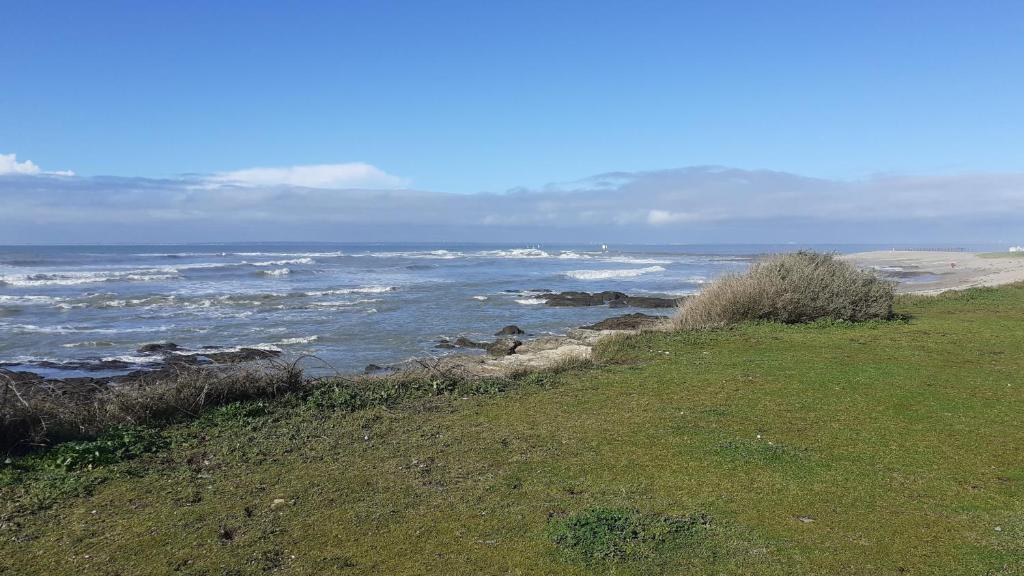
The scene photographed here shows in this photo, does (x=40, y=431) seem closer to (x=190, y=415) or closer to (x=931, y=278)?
(x=190, y=415)

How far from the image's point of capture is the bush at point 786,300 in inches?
640

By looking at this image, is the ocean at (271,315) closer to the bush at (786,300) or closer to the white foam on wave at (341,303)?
the white foam on wave at (341,303)

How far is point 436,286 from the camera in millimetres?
42344

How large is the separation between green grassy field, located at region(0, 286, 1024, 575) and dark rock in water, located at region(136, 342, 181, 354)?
1246 centimetres

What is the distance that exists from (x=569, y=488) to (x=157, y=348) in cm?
1716

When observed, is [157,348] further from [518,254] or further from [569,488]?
[518,254]

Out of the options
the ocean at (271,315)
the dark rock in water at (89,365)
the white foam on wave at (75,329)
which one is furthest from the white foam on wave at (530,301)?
the dark rock in water at (89,365)

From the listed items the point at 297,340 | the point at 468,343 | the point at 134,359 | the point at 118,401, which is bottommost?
the point at 134,359

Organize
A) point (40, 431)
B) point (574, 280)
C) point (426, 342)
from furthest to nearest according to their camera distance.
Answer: point (574, 280) → point (426, 342) → point (40, 431)

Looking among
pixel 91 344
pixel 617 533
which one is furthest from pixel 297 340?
pixel 617 533

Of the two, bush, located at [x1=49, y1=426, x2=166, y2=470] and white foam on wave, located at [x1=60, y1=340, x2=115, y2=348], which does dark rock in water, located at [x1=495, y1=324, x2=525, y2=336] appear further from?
bush, located at [x1=49, y1=426, x2=166, y2=470]

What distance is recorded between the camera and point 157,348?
19.5 m

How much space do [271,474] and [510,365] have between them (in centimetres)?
688

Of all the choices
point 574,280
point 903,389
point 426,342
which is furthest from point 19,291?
point 903,389
